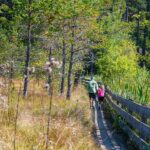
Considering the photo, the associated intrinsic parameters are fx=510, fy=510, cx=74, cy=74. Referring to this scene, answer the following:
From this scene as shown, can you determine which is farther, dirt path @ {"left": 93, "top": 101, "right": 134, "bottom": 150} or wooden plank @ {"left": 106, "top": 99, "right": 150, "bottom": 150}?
dirt path @ {"left": 93, "top": 101, "right": 134, "bottom": 150}

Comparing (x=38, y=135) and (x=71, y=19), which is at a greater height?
(x=71, y=19)

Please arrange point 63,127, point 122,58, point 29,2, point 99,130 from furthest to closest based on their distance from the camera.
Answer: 1. point 122,58
2. point 29,2
3. point 99,130
4. point 63,127

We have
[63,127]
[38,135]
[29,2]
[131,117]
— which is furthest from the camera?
[29,2]

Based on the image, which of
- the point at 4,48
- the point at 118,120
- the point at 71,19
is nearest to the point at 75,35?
the point at 71,19

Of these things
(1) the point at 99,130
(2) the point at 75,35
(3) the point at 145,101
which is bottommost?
(1) the point at 99,130

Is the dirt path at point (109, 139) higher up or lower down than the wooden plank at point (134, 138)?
lower down

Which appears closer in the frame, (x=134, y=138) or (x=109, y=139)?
(x=134, y=138)

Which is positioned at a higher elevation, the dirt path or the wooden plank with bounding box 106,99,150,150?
the wooden plank with bounding box 106,99,150,150

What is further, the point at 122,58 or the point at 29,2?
the point at 122,58

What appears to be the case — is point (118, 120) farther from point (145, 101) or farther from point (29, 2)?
point (29, 2)

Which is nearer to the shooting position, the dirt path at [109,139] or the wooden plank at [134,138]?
the wooden plank at [134,138]

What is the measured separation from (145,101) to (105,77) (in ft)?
88.6

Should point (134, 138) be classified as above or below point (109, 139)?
above

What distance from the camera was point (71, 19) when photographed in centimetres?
2378
